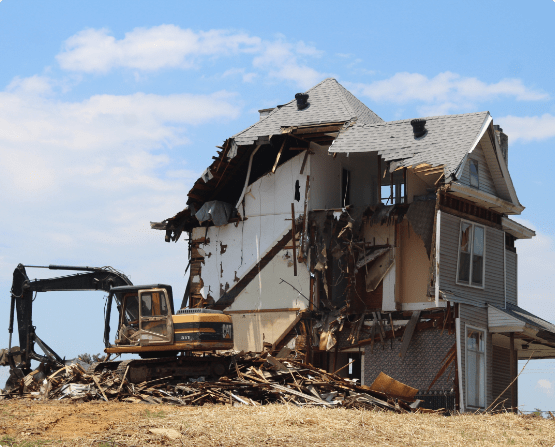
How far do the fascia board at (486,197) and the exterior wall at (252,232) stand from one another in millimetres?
5447

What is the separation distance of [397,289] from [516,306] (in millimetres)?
6768

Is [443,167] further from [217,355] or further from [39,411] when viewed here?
[39,411]

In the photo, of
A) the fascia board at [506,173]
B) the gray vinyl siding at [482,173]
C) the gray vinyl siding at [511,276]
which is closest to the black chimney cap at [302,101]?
the gray vinyl siding at [482,173]

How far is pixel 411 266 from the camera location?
2539 cm

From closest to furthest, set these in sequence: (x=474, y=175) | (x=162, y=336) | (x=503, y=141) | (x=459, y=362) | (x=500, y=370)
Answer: (x=162, y=336) < (x=459, y=362) < (x=474, y=175) < (x=500, y=370) < (x=503, y=141)

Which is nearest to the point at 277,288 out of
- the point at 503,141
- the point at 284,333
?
the point at 284,333

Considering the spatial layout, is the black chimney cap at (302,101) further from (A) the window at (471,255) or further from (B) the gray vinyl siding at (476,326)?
(B) the gray vinyl siding at (476,326)

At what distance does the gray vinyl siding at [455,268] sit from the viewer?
24172 mm

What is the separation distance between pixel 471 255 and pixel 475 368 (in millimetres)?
3709

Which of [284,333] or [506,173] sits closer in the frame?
[284,333]

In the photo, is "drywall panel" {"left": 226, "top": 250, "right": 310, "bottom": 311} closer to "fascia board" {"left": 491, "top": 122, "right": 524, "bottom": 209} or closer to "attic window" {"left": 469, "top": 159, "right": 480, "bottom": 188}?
"attic window" {"left": 469, "top": 159, "right": 480, "bottom": 188}

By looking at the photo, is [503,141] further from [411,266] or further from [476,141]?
[411,266]

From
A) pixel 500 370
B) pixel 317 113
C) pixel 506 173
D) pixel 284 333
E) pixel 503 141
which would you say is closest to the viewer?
pixel 284 333

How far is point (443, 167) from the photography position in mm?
23594
